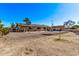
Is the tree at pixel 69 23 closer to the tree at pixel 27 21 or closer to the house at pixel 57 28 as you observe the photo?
the house at pixel 57 28

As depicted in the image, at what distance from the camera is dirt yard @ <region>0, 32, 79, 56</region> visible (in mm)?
4043

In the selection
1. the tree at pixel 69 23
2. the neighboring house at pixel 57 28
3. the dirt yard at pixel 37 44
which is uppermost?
the tree at pixel 69 23

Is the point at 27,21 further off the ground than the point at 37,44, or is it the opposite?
the point at 27,21

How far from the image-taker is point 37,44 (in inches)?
161

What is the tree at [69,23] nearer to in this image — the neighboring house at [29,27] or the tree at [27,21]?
the neighboring house at [29,27]

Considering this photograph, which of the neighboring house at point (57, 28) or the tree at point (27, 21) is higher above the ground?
the tree at point (27, 21)

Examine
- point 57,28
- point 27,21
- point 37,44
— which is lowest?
point 37,44

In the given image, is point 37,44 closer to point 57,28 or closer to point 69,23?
point 57,28

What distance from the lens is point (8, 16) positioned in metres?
4.12

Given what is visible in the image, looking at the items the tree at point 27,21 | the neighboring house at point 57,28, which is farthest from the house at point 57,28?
the tree at point 27,21

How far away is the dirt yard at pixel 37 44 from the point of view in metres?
4.04

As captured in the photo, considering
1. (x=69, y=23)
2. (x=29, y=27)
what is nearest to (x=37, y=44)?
(x=29, y=27)

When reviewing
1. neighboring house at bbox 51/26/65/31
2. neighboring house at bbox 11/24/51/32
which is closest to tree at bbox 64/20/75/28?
neighboring house at bbox 51/26/65/31

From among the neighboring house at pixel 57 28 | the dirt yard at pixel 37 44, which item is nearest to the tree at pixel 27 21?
the dirt yard at pixel 37 44
